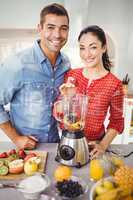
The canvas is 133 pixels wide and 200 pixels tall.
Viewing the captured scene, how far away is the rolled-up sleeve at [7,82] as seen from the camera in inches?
47.6

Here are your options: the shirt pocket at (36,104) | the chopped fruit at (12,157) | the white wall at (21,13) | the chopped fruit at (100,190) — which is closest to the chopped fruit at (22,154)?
the chopped fruit at (12,157)

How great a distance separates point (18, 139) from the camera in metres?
1.21

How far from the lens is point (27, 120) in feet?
4.25

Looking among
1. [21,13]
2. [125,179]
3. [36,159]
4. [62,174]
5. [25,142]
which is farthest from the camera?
[21,13]

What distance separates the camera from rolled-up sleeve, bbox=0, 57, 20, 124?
3.97 feet

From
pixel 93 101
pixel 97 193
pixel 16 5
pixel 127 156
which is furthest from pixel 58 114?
pixel 16 5

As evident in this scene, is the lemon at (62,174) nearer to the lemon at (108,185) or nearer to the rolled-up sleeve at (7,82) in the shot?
the lemon at (108,185)

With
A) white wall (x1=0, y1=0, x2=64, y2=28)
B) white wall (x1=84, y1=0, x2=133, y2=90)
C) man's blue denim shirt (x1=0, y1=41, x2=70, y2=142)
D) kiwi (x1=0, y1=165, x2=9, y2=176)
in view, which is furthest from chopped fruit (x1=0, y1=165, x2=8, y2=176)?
white wall (x1=84, y1=0, x2=133, y2=90)

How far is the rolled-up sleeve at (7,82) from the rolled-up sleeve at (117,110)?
41cm

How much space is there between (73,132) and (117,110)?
0.96 ft

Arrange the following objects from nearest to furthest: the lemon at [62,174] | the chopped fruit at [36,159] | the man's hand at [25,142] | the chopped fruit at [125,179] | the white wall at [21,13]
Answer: the chopped fruit at [125,179], the lemon at [62,174], the chopped fruit at [36,159], the man's hand at [25,142], the white wall at [21,13]

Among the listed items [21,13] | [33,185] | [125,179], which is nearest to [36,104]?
[33,185]

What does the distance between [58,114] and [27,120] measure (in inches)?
7.6

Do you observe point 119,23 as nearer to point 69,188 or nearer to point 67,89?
point 67,89
